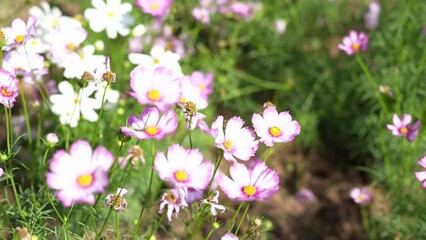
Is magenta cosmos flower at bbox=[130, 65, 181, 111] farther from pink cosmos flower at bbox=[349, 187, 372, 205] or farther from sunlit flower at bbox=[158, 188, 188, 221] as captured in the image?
pink cosmos flower at bbox=[349, 187, 372, 205]

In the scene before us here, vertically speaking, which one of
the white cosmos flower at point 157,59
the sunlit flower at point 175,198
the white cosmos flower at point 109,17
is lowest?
the sunlit flower at point 175,198

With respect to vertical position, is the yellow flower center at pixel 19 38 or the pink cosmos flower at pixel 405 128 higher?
the pink cosmos flower at pixel 405 128

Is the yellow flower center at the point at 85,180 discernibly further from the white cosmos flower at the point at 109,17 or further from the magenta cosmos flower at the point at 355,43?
the magenta cosmos flower at the point at 355,43

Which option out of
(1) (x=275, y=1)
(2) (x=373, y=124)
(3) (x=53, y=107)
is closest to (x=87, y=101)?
(3) (x=53, y=107)

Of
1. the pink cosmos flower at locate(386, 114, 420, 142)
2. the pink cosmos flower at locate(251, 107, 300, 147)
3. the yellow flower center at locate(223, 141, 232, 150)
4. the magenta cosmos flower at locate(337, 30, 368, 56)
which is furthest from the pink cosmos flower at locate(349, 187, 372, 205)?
the yellow flower center at locate(223, 141, 232, 150)

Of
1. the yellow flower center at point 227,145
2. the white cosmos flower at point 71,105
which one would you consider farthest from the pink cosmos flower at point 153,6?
the yellow flower center at point 227,145

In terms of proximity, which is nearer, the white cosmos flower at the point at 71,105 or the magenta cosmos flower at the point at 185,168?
the magenta cosmos flower at the point at 185,168

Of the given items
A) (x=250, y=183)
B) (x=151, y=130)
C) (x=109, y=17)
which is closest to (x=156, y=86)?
(x=151, y=130)

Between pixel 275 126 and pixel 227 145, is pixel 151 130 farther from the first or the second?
pixel 275 126
